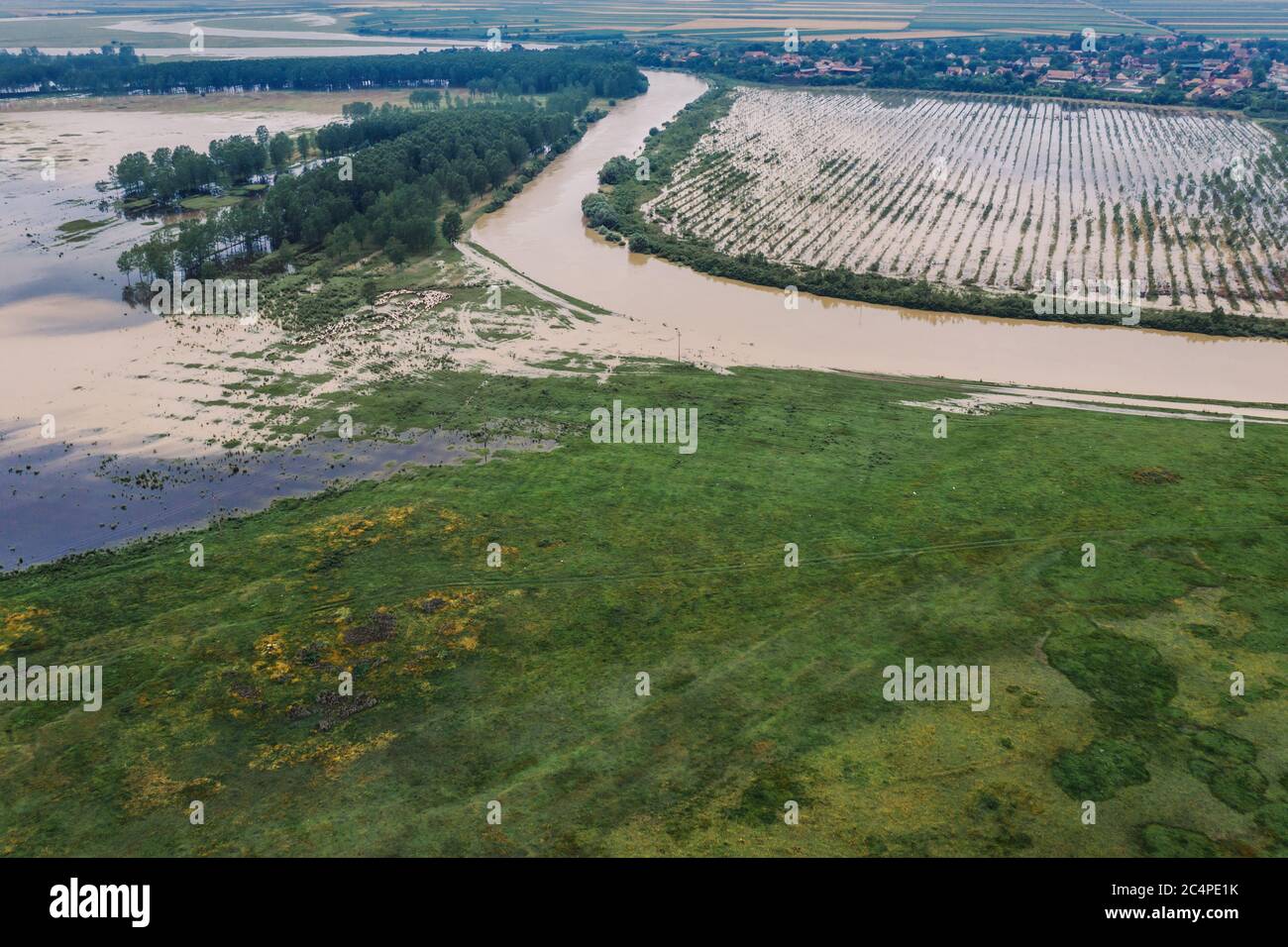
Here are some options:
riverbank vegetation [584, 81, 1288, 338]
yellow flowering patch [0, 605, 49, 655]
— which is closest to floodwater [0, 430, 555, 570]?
yellow flowering patch [0, 605, 49, 655]

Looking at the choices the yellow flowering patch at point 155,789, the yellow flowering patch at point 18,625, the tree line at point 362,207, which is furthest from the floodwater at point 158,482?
the tree line at point 362,207

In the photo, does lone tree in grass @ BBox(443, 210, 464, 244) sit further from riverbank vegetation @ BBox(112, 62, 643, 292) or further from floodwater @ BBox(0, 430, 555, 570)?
floodwater @ BBox(0, 430, 555, 570)

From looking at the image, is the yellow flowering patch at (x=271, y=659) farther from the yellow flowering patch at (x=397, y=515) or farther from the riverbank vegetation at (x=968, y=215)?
the riverbank vegetation at (x=968, y=215)

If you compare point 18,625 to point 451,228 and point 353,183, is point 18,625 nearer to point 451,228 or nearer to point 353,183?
point 451,228

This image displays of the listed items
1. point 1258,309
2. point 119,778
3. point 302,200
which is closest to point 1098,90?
point 1258,309

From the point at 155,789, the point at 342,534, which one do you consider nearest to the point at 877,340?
the point at 342,534

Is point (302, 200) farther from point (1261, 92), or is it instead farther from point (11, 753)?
point (1261, 92)
